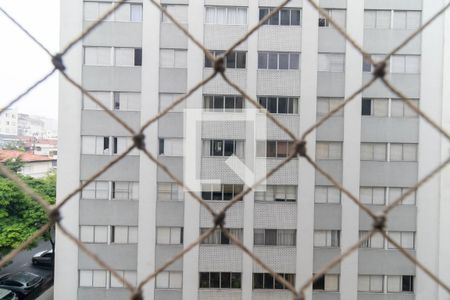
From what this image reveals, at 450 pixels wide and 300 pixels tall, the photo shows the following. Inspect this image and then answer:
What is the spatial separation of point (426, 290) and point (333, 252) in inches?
28.5

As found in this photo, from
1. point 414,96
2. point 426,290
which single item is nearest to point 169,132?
point 414,96

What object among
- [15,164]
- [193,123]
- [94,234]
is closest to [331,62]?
[193,123]

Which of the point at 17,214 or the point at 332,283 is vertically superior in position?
the point at 17,214

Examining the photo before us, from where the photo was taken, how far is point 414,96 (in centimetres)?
207

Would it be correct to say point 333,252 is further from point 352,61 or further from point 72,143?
point 72,143

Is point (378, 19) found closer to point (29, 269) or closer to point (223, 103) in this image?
point (223, 103)

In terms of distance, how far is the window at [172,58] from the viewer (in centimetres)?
205

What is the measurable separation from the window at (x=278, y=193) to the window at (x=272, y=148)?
0.21m

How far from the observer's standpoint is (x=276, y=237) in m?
2.13

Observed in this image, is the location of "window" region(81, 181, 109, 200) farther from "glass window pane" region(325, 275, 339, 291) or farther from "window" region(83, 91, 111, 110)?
"glass window pane" region(325, 275, 339, 291)

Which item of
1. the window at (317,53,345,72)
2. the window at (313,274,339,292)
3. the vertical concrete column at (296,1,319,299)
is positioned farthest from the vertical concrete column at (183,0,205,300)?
the window at (313,274,339,292)

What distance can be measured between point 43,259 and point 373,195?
2.87 m

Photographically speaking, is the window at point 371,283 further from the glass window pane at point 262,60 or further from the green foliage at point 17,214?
the green foliage at point 17,214

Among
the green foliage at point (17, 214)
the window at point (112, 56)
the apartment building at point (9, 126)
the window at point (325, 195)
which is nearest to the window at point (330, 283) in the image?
the window at point (325, 195)
